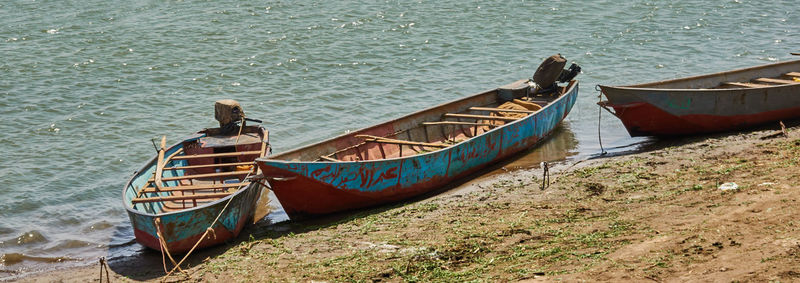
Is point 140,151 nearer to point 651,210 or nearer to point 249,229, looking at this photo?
point 249,229

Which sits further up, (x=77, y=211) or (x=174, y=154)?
(x=174, y=154)

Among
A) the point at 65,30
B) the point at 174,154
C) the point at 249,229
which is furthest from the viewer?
the point at 65,30

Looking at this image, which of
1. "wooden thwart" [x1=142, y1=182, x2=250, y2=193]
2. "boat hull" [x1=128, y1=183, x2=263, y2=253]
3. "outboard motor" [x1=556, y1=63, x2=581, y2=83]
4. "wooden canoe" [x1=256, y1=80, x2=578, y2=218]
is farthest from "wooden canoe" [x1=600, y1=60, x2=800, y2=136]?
"boat hull" [x1=128, y1=183, x2=263, y2=253]

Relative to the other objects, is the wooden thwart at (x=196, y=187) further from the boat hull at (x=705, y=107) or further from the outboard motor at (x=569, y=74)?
the outboard motor at (x=569, y=74)

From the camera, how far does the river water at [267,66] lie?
13.1 metres

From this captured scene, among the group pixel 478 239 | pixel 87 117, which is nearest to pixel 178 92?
pixel 87 117

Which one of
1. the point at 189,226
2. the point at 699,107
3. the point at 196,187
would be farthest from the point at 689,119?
the point at 189,226

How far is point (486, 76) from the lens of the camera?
19297 mm

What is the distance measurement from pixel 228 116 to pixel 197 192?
196 cm

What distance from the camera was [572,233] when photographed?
797cm

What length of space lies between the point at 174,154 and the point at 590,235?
6.55 metres

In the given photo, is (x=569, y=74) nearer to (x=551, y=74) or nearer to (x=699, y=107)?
(x=551, y=74)

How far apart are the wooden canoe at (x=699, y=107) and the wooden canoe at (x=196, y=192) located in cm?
559

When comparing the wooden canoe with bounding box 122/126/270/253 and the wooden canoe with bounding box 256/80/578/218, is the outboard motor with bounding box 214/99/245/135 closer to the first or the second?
the wooden canoe with bounding box 122/126/270/253
